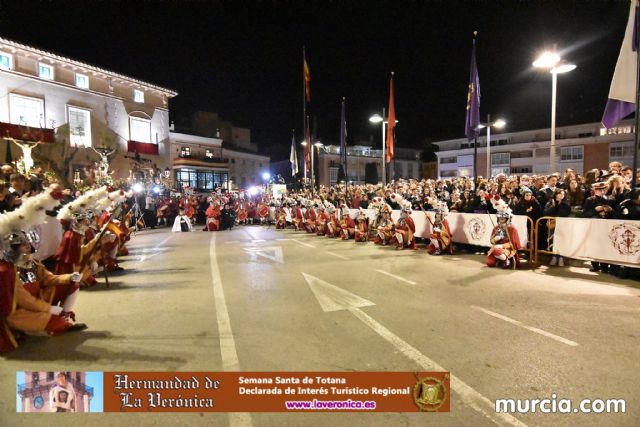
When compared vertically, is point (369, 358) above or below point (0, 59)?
below

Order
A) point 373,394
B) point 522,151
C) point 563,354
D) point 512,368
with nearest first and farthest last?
point 373,394 < point 512,368 < point 563,354 < point 522,151

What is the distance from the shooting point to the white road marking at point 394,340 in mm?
3008

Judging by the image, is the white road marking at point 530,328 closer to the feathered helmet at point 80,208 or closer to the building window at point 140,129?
the feathered helmet at point 80,208

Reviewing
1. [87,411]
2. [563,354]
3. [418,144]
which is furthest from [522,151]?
[87,411]

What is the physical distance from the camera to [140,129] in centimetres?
3322

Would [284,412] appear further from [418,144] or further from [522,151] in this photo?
[418,144]

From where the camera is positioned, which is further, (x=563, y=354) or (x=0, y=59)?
(x=0, y=59)

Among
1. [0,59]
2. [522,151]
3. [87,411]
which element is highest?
[0,59]

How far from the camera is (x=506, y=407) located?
3082mm

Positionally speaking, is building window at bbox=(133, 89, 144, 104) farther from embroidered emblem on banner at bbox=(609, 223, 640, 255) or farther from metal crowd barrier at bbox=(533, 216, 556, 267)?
embroidered emblem on banner at bbox=(609, 223, 640, 255)

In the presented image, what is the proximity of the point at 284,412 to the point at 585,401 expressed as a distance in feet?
8.62

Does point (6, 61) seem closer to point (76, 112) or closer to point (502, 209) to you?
point (76, 112)

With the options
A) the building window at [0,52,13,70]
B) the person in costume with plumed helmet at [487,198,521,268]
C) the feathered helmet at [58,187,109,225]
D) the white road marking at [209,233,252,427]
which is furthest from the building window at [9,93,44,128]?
the person in costume with plumed helmet at [487,198,521,268]

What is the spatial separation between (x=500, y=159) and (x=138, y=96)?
4625 centimetres
